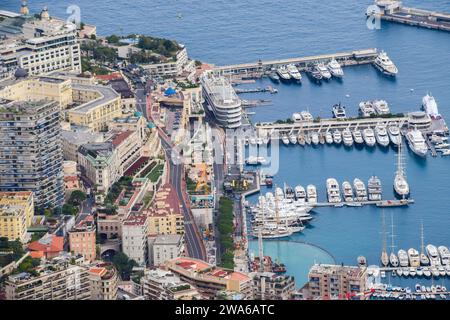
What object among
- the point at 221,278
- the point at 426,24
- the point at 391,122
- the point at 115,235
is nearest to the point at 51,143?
the point at 115,235

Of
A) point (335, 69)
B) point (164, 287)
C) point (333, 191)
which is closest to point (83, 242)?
point (164, 287)

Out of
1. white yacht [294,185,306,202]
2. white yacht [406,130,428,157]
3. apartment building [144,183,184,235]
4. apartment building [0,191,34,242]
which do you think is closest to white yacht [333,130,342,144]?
white yacht [406,130,428,157]

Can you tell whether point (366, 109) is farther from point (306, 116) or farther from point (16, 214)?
point (16, 214)

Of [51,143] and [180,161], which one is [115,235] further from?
[180,161]
